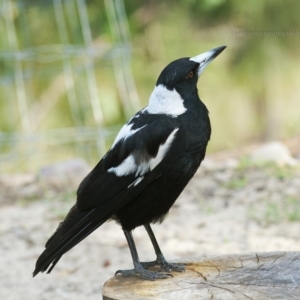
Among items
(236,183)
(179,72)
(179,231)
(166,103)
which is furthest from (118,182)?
(236,183)

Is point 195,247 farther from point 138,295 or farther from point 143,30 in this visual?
point 143,30

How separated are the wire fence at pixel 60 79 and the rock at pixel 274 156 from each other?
5.71 feet

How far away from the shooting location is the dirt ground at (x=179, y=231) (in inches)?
148

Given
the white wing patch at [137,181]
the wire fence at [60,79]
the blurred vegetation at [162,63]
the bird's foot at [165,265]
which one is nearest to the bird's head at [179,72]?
the white wing patch at [137,181]

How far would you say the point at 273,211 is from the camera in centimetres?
441

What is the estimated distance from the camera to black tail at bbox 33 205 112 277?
Answer: 2477 millimetres

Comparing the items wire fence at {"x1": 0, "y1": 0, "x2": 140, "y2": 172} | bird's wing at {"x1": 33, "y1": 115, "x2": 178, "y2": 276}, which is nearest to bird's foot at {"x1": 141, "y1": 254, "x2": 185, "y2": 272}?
bird's wing at {"x1": 33, "y1": 115, "x2": 178, "y2": 276}

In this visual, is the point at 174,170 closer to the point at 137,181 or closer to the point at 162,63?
the point at 137,181

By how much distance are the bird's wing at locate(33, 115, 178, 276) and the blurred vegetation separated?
4397 mm

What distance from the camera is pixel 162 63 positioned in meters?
8.17

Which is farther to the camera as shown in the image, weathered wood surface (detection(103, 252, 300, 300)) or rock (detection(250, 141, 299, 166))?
rock (detection(250, 141, 299, 166))

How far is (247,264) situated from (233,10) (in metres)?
5.47

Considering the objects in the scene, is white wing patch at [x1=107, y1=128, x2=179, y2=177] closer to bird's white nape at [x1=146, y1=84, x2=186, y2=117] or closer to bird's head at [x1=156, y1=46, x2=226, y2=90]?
bird's white nape at [x1=146, y1=84, x2=186, y2=117]

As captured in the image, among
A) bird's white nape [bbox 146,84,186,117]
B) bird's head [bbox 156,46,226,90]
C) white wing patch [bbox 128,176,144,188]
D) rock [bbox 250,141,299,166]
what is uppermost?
bird's head [bbox 156,46,226,90]
